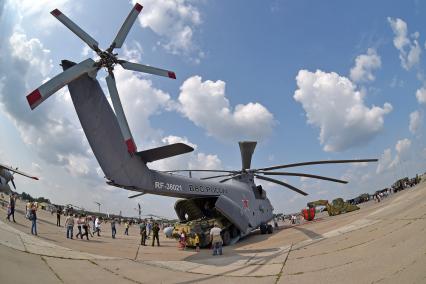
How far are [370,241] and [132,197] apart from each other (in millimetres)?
14185

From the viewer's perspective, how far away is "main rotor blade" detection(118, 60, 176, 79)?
11102 millimetres

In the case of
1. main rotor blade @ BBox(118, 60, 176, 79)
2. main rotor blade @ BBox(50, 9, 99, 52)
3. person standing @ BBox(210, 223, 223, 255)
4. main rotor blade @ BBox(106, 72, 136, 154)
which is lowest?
person standing @ BBox(210, 223, 223, 255)

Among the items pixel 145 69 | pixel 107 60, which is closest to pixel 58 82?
pixel 107 60

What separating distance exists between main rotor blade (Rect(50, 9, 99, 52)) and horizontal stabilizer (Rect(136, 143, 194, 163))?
4287 mm

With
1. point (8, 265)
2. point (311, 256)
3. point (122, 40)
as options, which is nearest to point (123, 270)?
point (8, 265)

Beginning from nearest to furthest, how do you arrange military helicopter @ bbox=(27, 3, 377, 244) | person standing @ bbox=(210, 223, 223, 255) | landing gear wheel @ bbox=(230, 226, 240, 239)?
military helicopter @ bbox=(27, 3, 377, 244) < person standing @ bbox=(210, 223, 223, 255) < landing gear wheel @ bbox=(230, 226, 240, 239)

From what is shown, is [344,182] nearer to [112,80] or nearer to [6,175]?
[112,80]

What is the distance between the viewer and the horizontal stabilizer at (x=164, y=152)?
11073 millimetres

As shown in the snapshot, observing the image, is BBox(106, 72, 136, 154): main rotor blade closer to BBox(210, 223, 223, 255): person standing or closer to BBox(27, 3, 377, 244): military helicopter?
BBox(27, 3, 377, 244): military helicopter

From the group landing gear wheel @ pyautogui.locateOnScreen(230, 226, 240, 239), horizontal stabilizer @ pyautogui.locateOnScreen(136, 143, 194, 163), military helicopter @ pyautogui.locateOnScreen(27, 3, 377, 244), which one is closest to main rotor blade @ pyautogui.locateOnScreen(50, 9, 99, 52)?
military helicopter @ pyautogui.locateOnScreen(27, 3, 377, 244)

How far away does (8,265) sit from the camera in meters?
5.87

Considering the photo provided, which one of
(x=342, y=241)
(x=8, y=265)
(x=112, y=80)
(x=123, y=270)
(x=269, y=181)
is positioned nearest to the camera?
(x=8, y=265)

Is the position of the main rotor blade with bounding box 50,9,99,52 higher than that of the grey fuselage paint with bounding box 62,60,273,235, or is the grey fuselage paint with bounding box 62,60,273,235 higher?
the main rotor blade with bounding box 50,9,99,52

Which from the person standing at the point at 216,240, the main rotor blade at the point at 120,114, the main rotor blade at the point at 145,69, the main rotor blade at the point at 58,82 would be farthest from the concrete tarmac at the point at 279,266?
the main rotor blade at the point at 145,69
